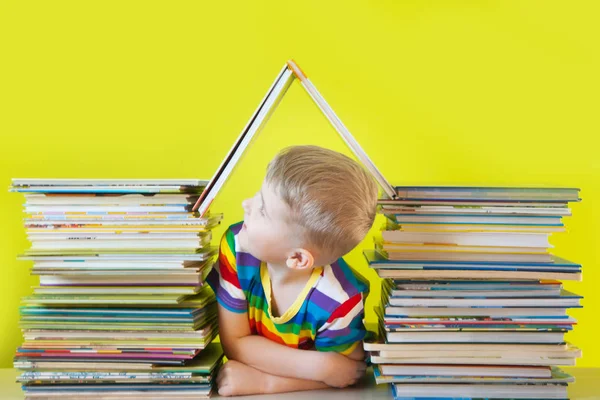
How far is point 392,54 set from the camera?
157cm

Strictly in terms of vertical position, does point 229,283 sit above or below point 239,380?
above

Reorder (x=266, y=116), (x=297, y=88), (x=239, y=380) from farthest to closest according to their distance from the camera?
(x=297, y=88) → (x=239, y=380) → (x=266, y=116)

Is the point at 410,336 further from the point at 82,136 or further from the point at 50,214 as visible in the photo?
the point at 82,136

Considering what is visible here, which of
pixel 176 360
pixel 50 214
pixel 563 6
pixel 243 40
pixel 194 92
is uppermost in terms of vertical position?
pixel 563 6

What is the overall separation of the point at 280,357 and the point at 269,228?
0.31 meters

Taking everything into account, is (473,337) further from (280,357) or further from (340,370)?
(280,357)

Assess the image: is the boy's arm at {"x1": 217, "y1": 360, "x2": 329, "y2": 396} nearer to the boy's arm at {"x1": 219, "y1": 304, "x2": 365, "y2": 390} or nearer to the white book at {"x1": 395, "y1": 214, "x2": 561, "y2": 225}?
the boy's arm at {"x1": 219, "y1": 304, "x2": 365, "y2": 390}

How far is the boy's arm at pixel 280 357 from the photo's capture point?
1233 millimetres

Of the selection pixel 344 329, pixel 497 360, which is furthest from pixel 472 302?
pixel 344 329

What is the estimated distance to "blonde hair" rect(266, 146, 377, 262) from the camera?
3.60ft

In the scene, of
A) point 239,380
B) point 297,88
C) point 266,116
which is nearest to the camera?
point 266,116

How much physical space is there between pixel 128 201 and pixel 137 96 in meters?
0.50

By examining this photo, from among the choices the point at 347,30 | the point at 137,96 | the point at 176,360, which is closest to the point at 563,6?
the point at 347,30

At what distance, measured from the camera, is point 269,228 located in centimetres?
115
